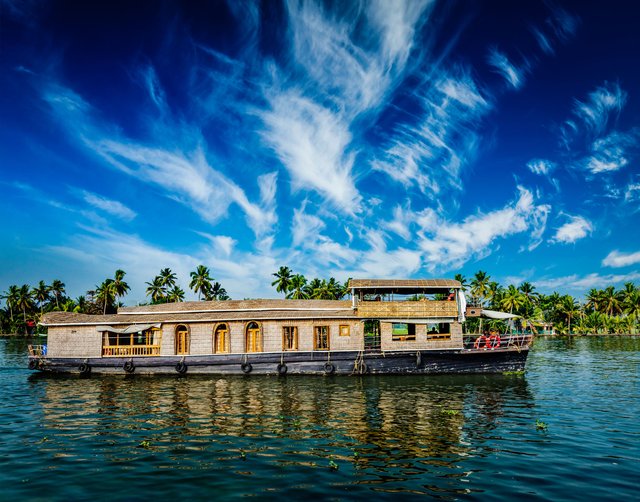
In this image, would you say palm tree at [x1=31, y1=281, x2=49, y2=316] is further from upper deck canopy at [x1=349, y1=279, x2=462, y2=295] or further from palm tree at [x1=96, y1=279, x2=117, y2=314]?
upper deck canopy at [x1=349, y1=279, x2=462, y2=295]

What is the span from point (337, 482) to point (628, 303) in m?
93.6

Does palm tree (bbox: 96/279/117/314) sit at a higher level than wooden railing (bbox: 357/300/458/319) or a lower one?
higher

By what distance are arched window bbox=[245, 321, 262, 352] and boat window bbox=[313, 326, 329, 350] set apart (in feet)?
11.6

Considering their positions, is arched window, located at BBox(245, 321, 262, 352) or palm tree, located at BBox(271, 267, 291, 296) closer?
arched window, located at BBox(245, 321, 262, 352)

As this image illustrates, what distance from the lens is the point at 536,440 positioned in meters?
12.3

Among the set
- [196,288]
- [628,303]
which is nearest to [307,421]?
[196,288]

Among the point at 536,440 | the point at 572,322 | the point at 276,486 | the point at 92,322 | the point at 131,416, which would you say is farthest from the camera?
the point at 572,322

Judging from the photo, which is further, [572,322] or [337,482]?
[572,322]

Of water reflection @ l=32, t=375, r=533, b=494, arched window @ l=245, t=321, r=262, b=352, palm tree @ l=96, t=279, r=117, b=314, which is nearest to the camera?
water reflection @ l=32, t=375, r=533, b=494

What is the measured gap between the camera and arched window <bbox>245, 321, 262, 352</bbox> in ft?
84.9

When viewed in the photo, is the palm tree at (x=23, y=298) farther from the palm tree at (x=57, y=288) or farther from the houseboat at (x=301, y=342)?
the houseboat at (x=301, y=342)

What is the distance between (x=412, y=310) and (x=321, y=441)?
559 inches

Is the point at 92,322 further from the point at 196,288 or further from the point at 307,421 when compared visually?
the point at 196,288

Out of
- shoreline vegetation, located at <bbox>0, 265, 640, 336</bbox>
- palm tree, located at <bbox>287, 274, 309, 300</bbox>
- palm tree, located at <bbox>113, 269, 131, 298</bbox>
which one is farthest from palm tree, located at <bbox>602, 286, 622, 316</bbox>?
palm tree, located at <bbox>113, 269, 131, 298</bbox>
